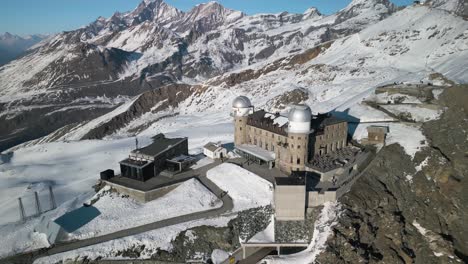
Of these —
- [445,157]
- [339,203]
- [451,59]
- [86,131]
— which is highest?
[451,59]

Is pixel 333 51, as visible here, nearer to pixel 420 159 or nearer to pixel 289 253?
pixel 420 159

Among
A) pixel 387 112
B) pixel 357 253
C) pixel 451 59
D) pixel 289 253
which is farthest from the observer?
pixel 451 59

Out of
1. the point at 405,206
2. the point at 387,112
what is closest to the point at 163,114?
the point at 387,112

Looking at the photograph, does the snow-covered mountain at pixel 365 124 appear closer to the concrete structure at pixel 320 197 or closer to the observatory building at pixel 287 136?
the concrete structure at pixel 320 197

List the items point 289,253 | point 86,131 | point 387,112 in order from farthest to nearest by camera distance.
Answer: point 86,131 < point 387,112 < point 289,253

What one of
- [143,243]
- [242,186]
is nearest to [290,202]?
[242,186]

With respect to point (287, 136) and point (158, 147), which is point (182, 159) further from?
point (287, 136)

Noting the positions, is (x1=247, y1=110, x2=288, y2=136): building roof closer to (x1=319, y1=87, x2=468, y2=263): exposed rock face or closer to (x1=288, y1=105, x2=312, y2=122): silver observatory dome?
(x1=288, y1=105, x2=312, y2=122): silver observatory dome
